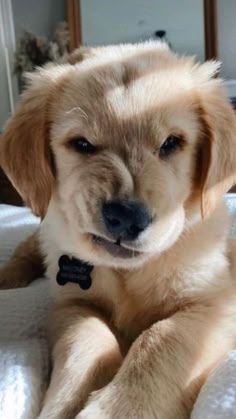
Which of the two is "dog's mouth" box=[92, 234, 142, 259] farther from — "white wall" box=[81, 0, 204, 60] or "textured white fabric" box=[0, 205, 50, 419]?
"white wall" box=[81, 0, 204, 60]

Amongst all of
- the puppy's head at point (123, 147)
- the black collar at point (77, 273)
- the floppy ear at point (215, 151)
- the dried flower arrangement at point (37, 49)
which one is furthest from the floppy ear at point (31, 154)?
the dried flower arrangement at point (37, 49)

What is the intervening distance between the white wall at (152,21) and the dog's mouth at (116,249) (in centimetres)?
212

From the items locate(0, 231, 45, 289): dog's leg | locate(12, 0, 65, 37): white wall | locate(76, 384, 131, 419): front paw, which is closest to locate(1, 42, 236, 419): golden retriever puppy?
locate(76, 384, 131, 419): front paw

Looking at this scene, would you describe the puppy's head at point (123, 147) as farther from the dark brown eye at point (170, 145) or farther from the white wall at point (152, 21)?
the white wall at point (152, 21)

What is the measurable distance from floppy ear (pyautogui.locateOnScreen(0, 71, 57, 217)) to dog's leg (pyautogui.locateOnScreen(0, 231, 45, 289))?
451 mm

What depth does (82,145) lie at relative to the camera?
Result: 3.38 feet

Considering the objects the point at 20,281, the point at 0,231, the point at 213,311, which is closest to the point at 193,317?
the point at 213,311

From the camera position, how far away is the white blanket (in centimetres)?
81

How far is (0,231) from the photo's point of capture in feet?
6.01

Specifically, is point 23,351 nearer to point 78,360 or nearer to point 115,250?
point 78,360

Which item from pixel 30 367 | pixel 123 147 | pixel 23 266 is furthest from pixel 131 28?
pixel 30 367

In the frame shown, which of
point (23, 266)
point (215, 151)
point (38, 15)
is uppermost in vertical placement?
point (38, 15)

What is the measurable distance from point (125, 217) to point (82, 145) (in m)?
0.21

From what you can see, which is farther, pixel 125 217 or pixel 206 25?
pixel 206 25
